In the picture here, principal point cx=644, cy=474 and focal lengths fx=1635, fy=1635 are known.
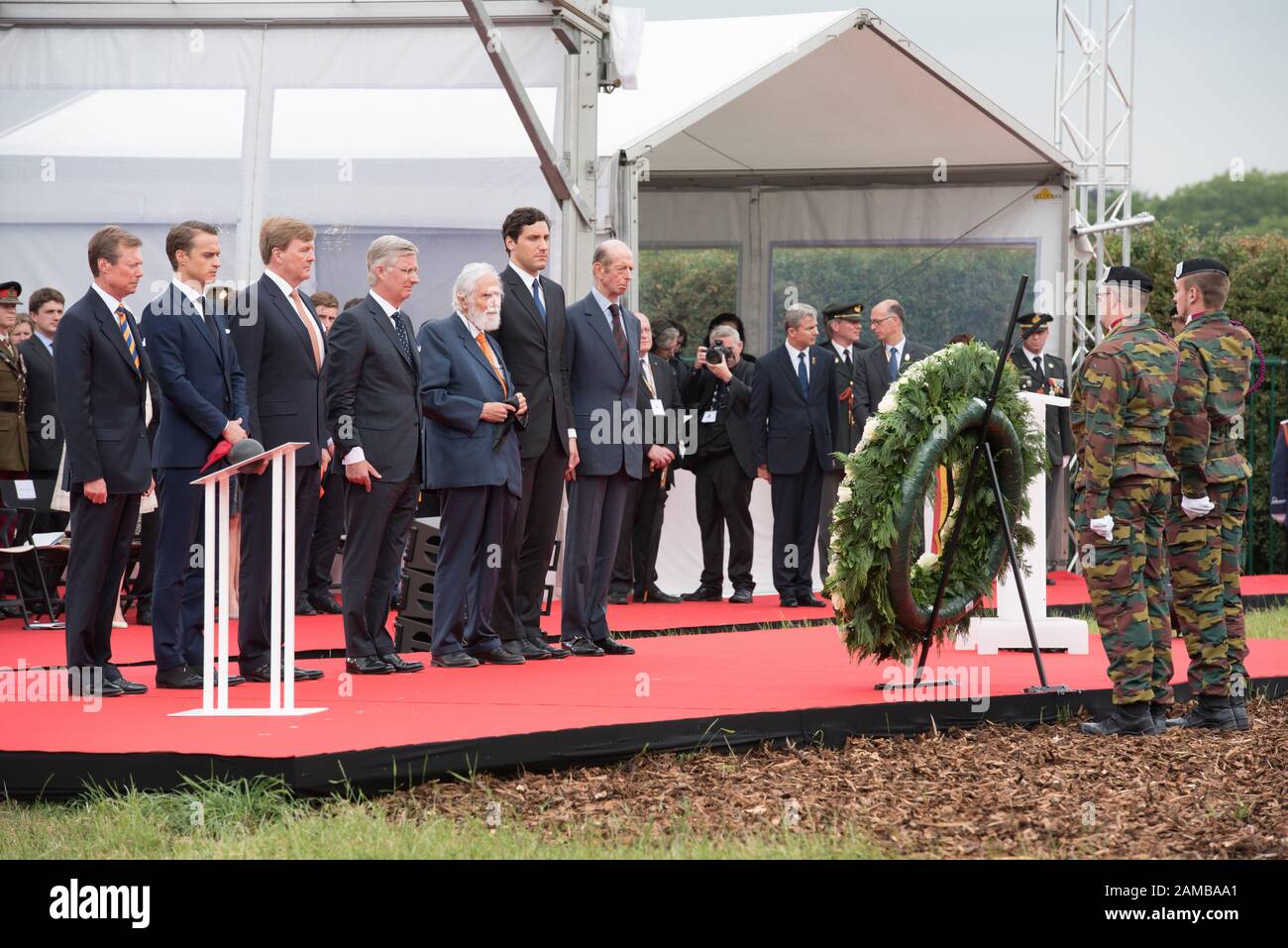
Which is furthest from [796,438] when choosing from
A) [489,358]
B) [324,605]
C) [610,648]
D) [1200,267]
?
[1200,267]

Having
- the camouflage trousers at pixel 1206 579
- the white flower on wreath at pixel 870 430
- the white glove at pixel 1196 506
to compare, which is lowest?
the camouflage trousers at pixel 1206 579

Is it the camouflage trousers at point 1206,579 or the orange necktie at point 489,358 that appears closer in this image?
the camouflage trousers at point 1206,579

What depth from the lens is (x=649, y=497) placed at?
11.5m

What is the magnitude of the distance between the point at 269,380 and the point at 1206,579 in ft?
13.2

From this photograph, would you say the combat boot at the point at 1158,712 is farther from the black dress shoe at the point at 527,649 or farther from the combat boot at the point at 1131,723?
the black dress shoe at the point at 527,649

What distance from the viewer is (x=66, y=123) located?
1116 cm

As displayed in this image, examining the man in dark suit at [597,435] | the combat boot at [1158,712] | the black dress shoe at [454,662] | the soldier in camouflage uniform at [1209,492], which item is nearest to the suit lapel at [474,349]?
the man in dark suit at [597,435]

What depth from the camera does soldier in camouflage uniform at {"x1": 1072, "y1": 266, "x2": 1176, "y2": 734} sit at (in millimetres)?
6234

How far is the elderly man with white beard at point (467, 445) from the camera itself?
7137 millimetres

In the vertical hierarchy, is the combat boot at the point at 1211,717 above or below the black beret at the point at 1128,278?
below

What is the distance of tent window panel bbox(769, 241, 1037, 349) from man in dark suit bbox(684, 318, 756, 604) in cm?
276

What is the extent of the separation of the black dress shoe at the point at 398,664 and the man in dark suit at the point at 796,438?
460cm
